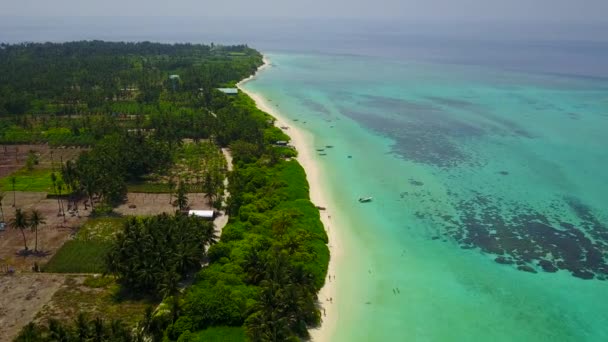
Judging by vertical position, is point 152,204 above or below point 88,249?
above

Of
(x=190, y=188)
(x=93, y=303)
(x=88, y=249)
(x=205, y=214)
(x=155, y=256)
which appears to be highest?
(x=190, y=188)

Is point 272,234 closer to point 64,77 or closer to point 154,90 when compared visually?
point 154,90

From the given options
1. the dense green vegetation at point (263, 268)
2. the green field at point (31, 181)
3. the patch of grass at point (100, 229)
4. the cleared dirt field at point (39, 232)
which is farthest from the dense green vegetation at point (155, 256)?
the green field at point (31, 181)

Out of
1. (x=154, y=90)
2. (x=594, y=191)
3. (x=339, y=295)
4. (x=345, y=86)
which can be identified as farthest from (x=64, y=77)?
(x=594, y=191)

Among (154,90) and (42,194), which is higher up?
(154,90)

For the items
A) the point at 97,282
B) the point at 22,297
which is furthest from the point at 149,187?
the point at 22,297

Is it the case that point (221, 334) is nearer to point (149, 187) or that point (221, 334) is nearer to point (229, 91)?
point (149, 187)

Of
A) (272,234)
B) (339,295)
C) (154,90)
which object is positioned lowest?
(339,295)

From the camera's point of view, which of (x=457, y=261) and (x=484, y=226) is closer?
(x=457, y=261)
